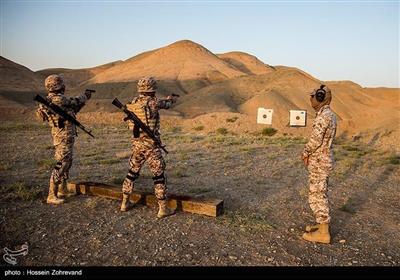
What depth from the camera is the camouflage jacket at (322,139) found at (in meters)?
5.23

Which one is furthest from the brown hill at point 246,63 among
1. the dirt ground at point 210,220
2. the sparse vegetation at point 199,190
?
the sparse vegetation at point 199,190

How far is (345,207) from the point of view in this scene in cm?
742

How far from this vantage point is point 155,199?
664cm

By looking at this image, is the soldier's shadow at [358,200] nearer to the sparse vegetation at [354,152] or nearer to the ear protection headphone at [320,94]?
the ear protection headphone at [320,94]

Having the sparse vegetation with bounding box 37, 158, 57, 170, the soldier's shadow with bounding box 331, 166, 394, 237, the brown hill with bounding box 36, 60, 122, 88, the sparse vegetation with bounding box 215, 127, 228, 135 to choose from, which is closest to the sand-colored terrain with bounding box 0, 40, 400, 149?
the brown hill with bounding box 36, 60, 122, 88

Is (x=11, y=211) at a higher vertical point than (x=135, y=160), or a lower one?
lower

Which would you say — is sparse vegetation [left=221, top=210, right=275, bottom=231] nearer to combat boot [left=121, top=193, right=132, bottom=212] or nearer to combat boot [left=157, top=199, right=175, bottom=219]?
combat boot [left=157, top=199, right=175, bottom=219]

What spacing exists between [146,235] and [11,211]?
254cm

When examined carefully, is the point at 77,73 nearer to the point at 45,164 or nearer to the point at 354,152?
the point at 354,152

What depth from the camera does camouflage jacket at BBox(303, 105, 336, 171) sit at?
5.23 m

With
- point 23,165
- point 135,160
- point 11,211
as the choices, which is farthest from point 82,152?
point 135,160

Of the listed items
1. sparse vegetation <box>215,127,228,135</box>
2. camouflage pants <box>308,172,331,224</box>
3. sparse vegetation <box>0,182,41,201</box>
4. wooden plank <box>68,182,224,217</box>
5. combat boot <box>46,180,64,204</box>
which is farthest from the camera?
sparse vegetation <box>215,127,228,135</box>

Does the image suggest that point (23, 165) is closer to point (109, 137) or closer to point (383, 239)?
point (109, 137)

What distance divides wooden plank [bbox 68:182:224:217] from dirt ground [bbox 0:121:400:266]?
0.14 metres
